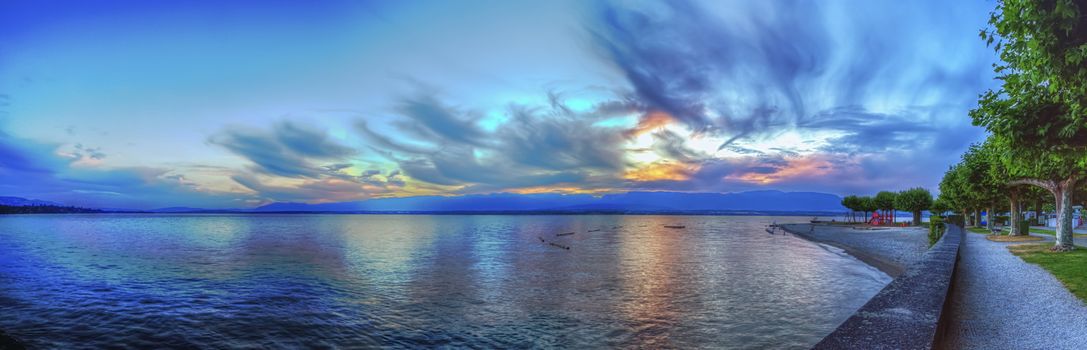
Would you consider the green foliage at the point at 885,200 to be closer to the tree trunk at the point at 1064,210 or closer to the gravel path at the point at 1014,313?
the tree trunk at the point at 1064,210

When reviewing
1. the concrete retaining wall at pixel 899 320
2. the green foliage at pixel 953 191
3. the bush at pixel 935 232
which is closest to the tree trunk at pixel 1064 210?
the bush at pixel 935 232

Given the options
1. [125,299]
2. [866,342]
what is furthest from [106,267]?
[866,342]

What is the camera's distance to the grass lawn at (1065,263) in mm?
14743

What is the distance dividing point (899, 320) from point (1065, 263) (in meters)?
18.9

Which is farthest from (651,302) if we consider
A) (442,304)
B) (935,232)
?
(935,232)

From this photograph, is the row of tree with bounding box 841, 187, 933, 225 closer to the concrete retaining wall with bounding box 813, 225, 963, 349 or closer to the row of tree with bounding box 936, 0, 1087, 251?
the row of tree with bounding box 936, 0, 1087, 251

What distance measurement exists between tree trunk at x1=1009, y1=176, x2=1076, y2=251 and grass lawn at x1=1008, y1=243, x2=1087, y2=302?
0.55 meters

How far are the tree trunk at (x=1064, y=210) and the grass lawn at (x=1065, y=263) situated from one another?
1.79 feet

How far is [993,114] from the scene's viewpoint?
1255 cm

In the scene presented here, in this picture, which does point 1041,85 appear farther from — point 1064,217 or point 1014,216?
point 1014,216

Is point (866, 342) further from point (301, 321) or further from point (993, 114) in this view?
point (301, 321)

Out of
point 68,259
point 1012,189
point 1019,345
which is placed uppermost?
point 1012,189

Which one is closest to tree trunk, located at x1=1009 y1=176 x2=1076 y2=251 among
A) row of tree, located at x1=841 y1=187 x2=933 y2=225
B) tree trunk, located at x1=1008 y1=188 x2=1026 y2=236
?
tree trunk, located at x1=1008 y1=188 x2=1026 y2=236

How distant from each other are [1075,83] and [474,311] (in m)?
19.1
